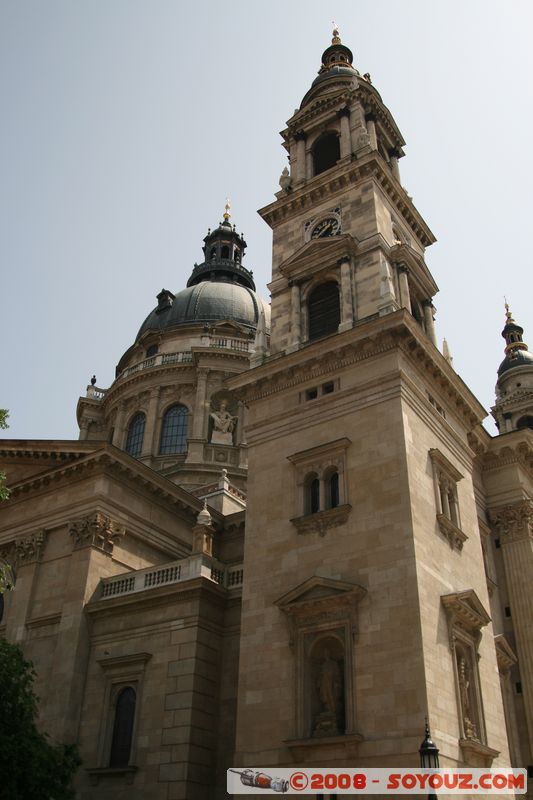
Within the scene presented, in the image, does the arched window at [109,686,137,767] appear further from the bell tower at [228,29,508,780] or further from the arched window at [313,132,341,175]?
the arched window at [313,132,341,175]

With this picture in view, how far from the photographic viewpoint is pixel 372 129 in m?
35.2

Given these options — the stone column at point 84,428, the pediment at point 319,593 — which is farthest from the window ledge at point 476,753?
the stone column at point 84,428

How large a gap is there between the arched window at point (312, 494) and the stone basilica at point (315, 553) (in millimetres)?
77

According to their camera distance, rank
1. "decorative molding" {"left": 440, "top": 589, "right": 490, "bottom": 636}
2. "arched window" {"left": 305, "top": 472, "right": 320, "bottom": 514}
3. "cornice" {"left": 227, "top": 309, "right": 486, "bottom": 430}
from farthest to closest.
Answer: "cornice" {"left": 227, "top": 309, "right": 486, "bottom": 430} < "arched window" {"left": 305, "top": 472, "right": 320, "bottom": 514} < "decorative molding" {"left": 440, "top": 589, "right": 490, "bottom": 636}

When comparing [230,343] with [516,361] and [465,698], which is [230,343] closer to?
[516,361]

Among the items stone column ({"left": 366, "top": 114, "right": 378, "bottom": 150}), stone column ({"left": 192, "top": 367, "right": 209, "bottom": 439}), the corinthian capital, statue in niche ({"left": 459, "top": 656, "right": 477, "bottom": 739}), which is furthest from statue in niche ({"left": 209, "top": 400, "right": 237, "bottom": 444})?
statue in niche ({"left": 459, "top": 656, "right": 477, "bottom": 739})

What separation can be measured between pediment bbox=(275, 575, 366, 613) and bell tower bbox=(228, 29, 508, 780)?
0.14 ft

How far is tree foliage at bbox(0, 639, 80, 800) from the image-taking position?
17328 millimetres

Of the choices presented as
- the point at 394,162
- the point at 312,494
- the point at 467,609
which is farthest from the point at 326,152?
the point at 467,609

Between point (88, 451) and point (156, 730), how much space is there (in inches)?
445

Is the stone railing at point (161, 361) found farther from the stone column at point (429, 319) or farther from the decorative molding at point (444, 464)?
the decorative molding at point (444, 464)

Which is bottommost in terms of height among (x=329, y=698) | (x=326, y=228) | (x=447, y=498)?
(x=329, y=698)

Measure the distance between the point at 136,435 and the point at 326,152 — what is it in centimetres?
2489

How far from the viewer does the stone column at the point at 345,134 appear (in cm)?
3396
